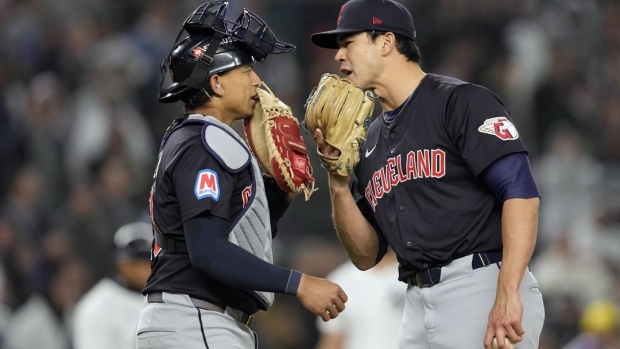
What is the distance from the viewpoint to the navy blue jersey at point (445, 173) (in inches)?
161

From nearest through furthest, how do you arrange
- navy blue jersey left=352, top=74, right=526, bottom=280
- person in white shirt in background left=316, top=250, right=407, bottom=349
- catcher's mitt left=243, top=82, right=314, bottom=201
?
navy blue jersey left=352, top=74, right=526, bottom=280 → catcher's mitt left=243, top=82, right=314, bottom=201 → person in white shirt in background left=316, top=250, right=407, bottom=349

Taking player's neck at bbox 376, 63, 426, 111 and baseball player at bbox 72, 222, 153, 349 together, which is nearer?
player's neck at bbox 376, 63, 426, 111

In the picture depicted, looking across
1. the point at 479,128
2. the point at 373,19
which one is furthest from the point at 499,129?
the point at 373,19

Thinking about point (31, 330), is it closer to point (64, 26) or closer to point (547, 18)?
point (64, 26)

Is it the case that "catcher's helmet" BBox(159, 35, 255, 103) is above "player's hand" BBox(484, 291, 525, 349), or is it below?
above

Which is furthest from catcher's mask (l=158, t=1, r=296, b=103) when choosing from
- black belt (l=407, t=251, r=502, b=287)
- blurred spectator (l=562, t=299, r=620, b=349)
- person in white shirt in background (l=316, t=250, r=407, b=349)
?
blurred spectator (l=562, t=299, r=620, b=349)

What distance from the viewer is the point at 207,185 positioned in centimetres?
383

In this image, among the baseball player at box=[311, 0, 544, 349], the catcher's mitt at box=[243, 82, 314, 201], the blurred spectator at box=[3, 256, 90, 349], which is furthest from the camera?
the blurred spectator at box=[3, 256, 90, 349]

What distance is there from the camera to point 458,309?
4.12m

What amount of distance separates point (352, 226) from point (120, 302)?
2.39m

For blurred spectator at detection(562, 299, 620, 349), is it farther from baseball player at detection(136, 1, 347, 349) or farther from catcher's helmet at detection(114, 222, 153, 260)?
baseball player at detection(136, 1, 347, 349)

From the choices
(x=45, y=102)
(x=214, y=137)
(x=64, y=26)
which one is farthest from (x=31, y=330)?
(x=214, y=137)

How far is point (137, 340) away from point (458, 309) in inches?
47.1

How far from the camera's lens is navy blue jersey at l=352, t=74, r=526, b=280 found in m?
4.08
